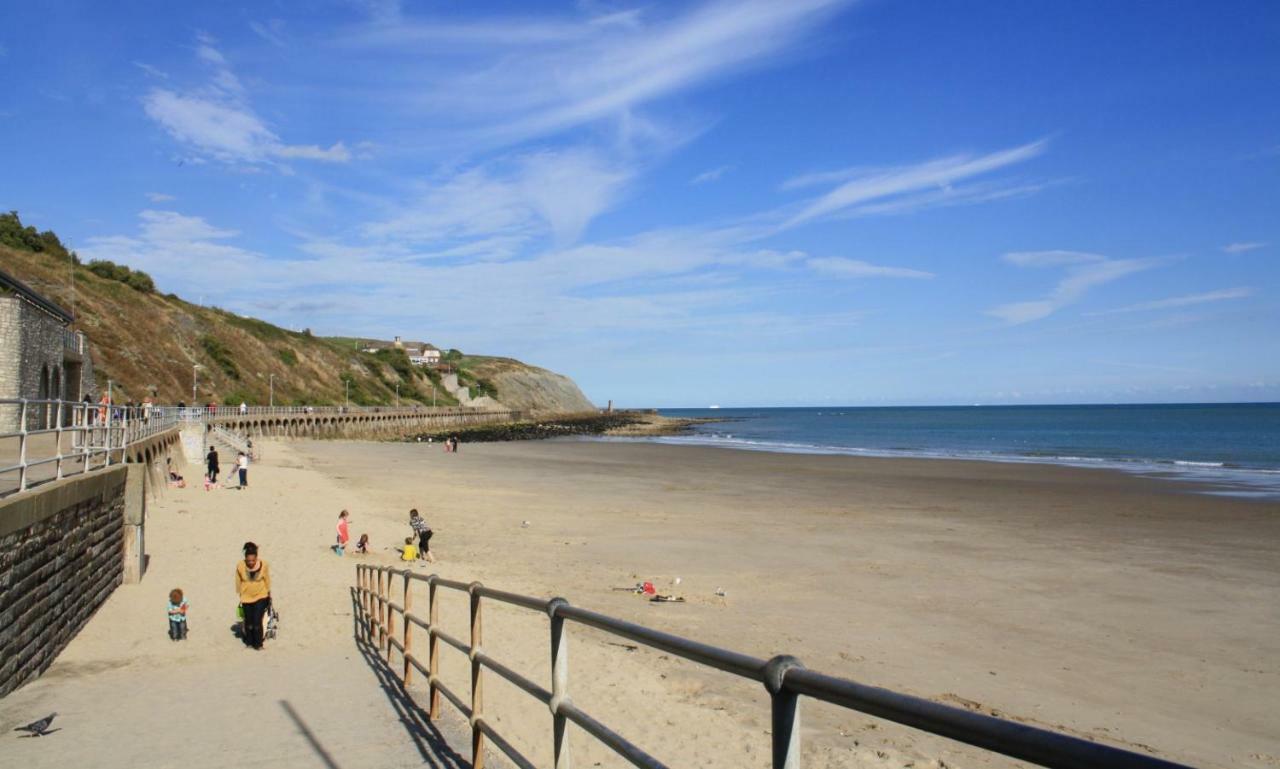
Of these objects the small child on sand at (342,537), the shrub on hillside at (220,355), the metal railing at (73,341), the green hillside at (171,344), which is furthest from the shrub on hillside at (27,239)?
the small child on sand at (342,537)

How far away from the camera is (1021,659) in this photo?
11336 mm

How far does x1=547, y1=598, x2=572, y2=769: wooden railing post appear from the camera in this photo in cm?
388

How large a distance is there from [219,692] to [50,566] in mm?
2498

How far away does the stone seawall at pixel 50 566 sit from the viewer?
7.72 m

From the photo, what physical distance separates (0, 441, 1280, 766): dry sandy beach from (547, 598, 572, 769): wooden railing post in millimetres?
2436

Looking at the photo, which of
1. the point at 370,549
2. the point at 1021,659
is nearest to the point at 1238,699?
the point at 1021,659

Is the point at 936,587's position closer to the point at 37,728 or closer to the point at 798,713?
the point at 37,728

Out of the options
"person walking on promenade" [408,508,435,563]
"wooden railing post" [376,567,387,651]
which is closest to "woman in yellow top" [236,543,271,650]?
"wooden railing post" [376,567,387,651]

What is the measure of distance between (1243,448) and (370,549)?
65.1 metres

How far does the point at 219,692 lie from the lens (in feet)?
27.6

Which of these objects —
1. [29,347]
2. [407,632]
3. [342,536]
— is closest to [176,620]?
[407,632]

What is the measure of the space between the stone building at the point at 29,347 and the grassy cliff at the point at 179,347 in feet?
85.2

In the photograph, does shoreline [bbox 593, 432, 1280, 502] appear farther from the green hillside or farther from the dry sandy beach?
the green hillside

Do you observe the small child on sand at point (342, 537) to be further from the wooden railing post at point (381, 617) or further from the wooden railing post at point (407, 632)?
the wooden railing post at point (407, 632)
